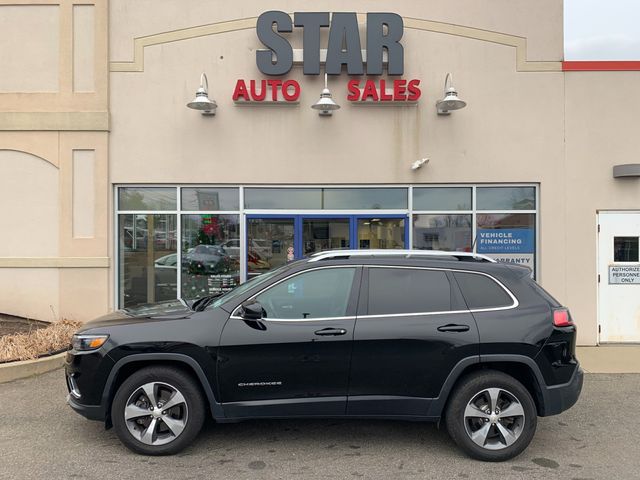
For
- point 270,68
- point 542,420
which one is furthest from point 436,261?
point 270,68

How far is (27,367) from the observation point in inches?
252

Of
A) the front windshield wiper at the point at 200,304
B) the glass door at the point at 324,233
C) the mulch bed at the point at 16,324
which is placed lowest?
the mulch bed at the point at 16,324

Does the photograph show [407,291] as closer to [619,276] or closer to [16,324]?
[619,276]

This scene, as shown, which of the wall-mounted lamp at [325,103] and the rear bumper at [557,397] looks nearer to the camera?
the rear bumper at [557,397]

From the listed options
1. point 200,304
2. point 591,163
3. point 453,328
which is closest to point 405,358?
point 453,328

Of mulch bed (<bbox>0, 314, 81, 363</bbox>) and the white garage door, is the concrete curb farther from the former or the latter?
the white garage door

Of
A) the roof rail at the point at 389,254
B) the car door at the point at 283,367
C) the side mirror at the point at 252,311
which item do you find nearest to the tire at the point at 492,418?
the car door at the point at 283,367

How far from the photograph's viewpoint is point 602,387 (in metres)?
6.23

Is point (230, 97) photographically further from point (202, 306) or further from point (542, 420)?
point (542, 420)

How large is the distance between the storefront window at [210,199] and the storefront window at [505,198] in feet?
14.5

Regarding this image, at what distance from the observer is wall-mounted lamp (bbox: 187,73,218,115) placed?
26.7 ft

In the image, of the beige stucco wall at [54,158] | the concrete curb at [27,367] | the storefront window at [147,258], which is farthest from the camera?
the storefront window at [147,258]

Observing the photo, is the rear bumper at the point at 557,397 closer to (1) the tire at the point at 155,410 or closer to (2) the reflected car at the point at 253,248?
(1) the tire at the point at 155,410

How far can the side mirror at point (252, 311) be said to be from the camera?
4.14 metres
